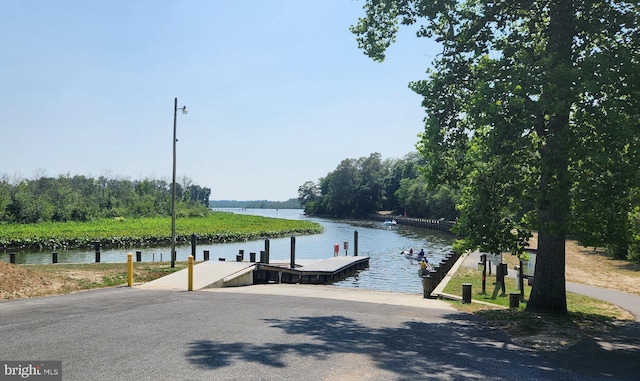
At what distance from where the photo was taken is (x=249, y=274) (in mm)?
21125

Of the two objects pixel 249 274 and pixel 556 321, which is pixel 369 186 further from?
pixel 556 321

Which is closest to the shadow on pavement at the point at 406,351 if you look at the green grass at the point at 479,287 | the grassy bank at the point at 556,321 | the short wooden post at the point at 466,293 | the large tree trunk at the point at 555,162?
the grassy bank at the point at 556,321

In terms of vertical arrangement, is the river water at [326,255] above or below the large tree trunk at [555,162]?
below

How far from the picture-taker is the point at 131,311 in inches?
424

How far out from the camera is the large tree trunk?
399 inches

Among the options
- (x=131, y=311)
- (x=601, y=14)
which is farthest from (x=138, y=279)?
(x=601, y=14)

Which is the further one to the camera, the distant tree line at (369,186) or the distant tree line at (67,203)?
the distant tree line at (369,186)

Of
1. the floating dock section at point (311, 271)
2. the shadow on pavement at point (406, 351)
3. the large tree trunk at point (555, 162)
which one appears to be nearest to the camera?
the shadow on pavement at point (406, 351)

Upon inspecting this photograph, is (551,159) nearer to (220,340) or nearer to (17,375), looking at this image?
(220,340)

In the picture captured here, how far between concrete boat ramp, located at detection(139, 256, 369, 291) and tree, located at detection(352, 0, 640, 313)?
9713mm

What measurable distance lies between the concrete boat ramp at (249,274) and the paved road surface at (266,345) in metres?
4.97

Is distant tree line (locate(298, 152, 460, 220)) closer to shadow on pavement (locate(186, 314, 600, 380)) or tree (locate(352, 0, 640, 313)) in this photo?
tree (locate(352, 0, 640, 313))

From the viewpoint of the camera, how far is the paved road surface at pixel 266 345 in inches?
255

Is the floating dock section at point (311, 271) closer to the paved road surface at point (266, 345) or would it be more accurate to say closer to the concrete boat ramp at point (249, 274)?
the concrete boat ramp at point (249, 274)
